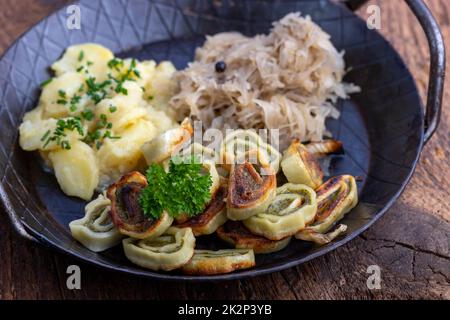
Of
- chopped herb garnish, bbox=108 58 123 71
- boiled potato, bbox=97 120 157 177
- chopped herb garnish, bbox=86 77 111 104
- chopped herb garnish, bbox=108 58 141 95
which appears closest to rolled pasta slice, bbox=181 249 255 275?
boiled potato, bbox=97 120 157 177

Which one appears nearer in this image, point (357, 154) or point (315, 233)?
Answer: point (315, 233)

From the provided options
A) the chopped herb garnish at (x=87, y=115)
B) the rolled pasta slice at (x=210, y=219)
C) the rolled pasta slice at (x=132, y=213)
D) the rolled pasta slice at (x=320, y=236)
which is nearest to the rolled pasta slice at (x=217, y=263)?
the rolled pasta slice at (x=210, y=219)

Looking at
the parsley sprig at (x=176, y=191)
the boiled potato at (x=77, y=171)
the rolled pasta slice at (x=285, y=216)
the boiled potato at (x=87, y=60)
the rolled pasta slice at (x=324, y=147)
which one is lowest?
the rolled pasta slice at (x=324, y=147)

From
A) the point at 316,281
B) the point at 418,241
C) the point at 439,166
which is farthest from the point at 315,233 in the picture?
the point at 439,166

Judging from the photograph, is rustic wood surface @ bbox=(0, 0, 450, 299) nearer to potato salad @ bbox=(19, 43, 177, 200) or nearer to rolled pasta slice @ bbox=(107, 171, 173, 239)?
rolled pasta slice @ bbox=(107, 171, 173, 239)

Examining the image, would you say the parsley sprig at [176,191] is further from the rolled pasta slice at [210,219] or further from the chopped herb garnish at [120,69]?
the chopped herb garnish at [120,69]

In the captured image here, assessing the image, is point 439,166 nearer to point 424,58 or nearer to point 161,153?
point 424,58
